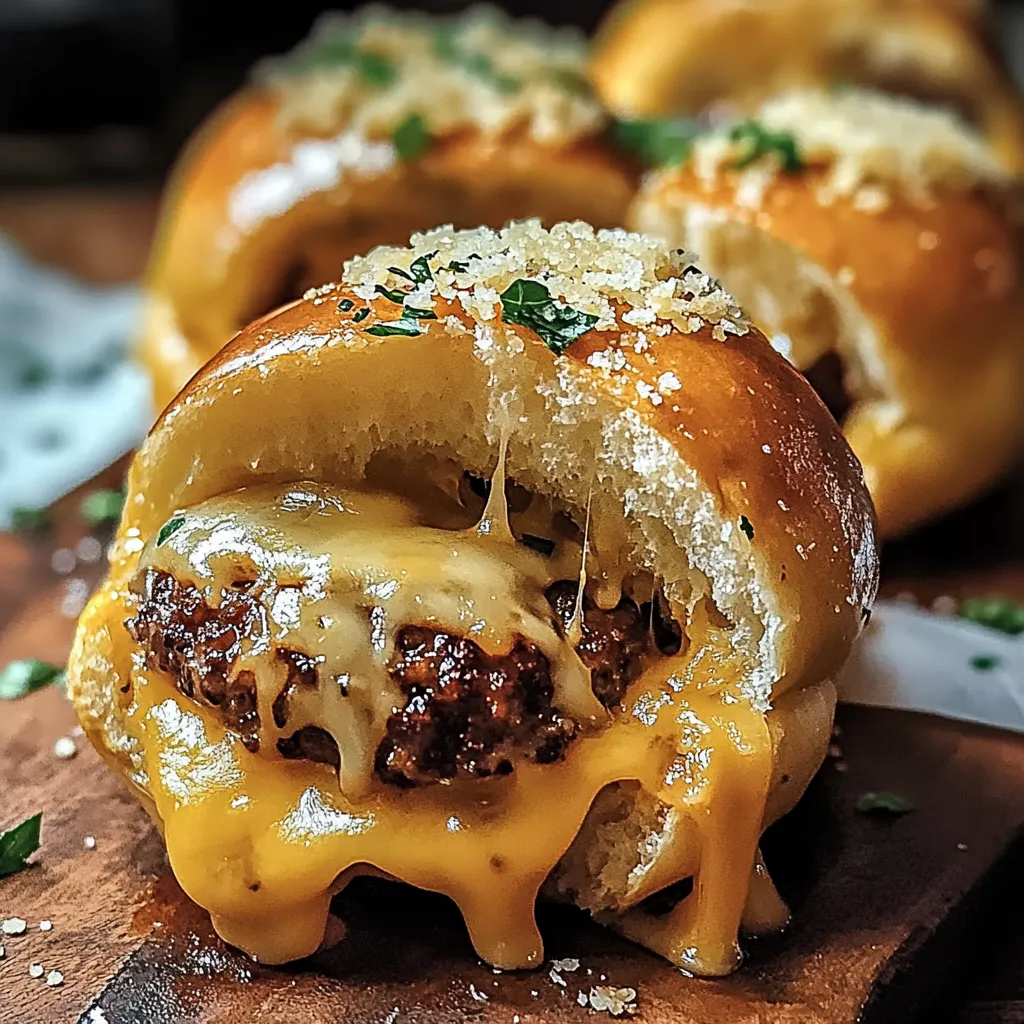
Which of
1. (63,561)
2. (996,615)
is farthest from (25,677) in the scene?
(996,615)

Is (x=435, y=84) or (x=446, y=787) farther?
(x=435, y=84)

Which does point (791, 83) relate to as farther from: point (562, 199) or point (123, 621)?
point (123, 621)

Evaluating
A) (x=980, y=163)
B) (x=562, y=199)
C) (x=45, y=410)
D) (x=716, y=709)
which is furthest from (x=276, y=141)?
(x=716, y=709)

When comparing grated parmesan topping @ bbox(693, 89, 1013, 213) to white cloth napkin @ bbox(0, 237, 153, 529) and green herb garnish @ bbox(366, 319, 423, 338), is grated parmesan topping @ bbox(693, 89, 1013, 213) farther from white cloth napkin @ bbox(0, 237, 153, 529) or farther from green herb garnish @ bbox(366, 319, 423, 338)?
white cloth napkin @ bbox(0, 237, 153, 529)

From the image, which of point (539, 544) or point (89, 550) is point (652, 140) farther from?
point (539, 544)

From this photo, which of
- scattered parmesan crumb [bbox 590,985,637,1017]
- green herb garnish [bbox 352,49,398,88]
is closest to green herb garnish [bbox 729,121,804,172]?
green herb garnish [bbox 352,49,398,88]

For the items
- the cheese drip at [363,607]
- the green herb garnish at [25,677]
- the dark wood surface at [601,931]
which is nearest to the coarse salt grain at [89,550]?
the green herb garnish at [25,677]
